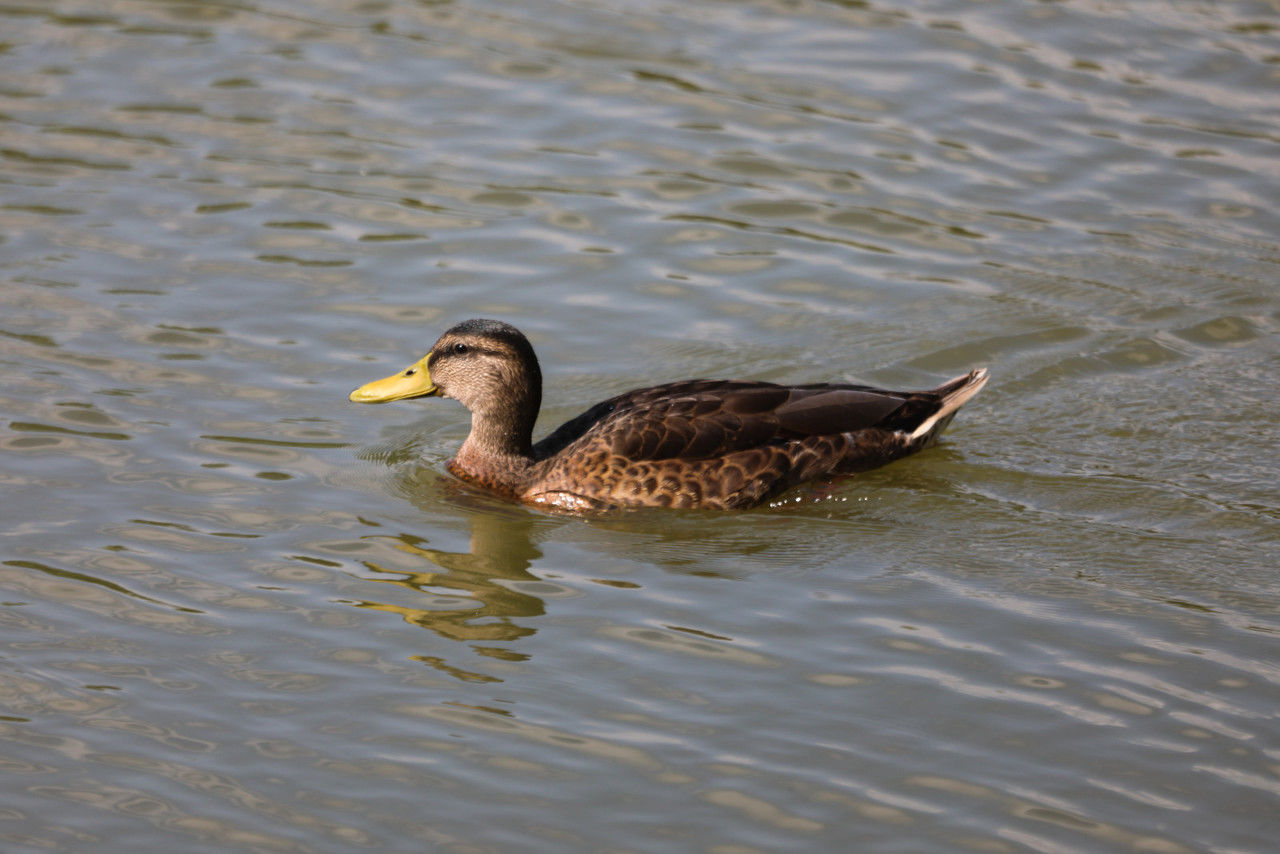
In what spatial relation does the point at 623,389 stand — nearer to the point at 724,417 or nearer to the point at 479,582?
the point at 724,417

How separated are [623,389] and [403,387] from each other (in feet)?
5.27

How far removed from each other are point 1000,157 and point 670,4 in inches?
162

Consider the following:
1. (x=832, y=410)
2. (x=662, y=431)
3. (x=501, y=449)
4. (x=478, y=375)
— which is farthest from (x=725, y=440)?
(x=478, y=375)

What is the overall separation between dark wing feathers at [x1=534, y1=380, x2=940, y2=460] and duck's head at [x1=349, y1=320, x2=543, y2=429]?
1.29 ft

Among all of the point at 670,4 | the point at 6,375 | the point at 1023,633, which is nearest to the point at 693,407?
the point at 1023,633

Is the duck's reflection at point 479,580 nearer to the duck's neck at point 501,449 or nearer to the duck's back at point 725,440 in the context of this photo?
the duck's neck at point 501,449

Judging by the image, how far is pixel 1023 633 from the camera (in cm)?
721

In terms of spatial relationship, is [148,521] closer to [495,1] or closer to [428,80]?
[428,80]

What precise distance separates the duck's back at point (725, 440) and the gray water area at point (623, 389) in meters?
0.17

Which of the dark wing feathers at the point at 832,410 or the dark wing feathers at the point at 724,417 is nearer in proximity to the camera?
the dark wing feathers at the point at 724,417

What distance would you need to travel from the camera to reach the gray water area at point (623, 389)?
6219 mm

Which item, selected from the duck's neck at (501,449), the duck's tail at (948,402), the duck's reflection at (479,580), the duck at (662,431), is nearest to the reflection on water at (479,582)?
the duck's reflection at (479,580)

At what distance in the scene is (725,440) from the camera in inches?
348

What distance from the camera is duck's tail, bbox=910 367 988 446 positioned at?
9094mm
